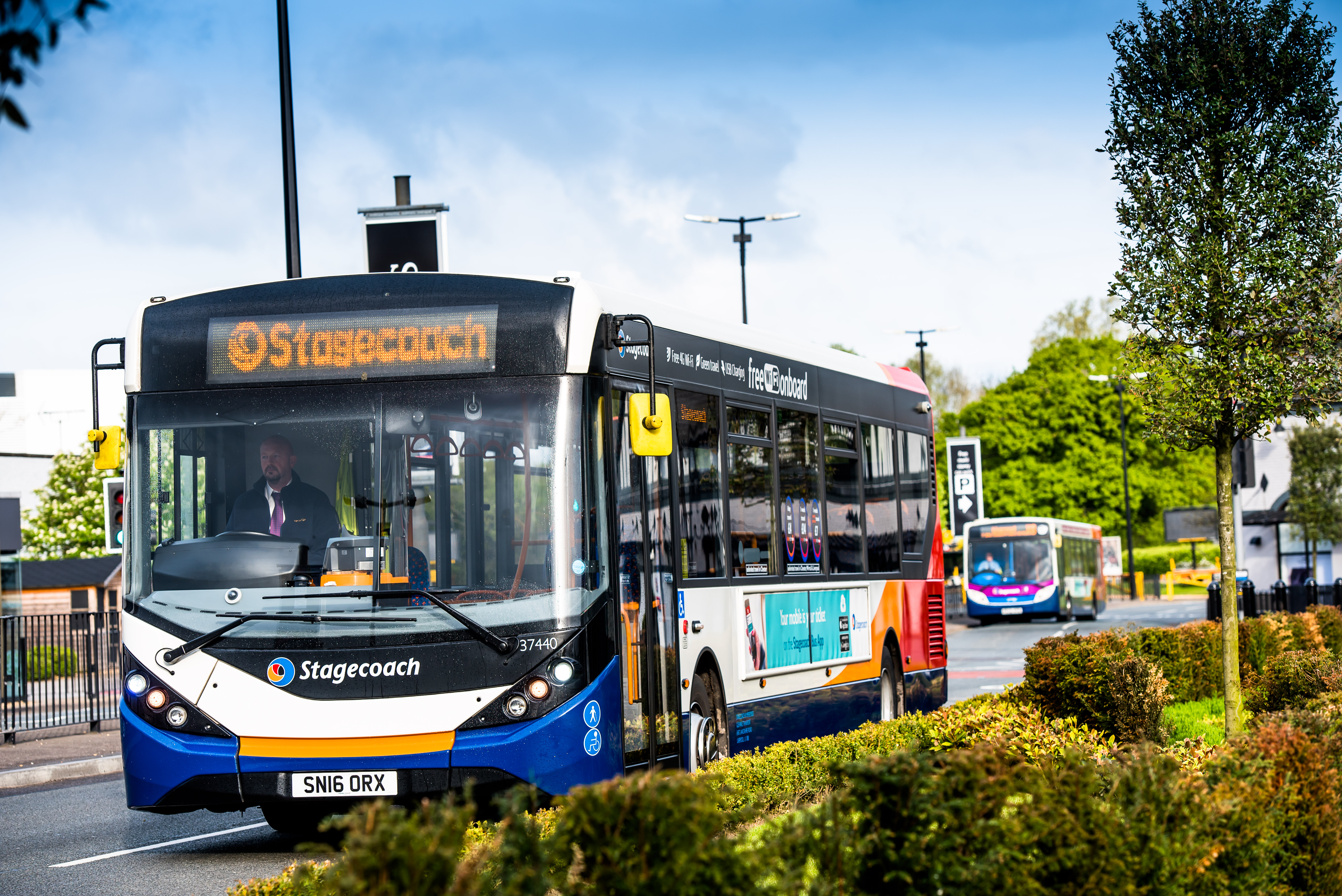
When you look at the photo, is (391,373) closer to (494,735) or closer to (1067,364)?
(494,735)

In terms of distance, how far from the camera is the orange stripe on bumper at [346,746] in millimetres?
9008

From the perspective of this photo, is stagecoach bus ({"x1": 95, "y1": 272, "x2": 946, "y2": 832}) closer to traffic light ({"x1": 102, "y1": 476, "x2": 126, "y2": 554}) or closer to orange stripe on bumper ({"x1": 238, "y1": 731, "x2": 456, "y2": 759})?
orange stripe on bumper ({"x1": 238, "y1": 731, "x2": 456, "y2": 759})

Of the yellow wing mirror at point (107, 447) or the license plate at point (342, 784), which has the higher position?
the yellow wing mirror at point (107, 447)

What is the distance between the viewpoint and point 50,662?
21891 millimetres

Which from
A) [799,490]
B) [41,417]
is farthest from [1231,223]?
[41,417]

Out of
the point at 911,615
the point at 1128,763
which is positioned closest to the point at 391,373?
the point at 1128,763

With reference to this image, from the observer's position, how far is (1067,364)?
3270 inches

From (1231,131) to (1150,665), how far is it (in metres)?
4.00

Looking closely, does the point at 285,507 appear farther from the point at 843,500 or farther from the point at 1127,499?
the point at 1127,499

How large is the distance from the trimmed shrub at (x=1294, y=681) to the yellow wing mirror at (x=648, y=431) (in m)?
5.38

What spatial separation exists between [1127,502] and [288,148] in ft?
188

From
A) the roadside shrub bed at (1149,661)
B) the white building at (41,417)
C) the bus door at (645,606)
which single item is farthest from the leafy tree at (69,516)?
the bus door at (645,606)

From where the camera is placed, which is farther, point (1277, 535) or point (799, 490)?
point (1277, 535)

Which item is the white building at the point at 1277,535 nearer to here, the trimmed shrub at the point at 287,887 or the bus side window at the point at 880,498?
the bus side window at the point at 880,498
